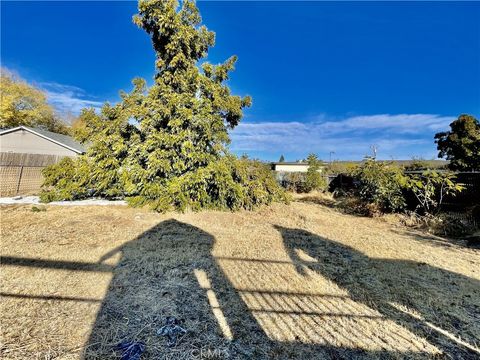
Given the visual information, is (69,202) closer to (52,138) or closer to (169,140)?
(169,140)

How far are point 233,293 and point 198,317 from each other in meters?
0.60

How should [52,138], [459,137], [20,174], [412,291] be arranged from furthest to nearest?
[459,137], [52,138], [20,174], [412,291]

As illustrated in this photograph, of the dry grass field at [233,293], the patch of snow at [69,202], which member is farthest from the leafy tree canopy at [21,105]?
the dry grass field at [233,293]

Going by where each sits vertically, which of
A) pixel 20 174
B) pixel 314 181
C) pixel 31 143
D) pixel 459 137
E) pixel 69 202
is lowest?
pixel 69 202

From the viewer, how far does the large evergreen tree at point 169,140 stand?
26.0 feet

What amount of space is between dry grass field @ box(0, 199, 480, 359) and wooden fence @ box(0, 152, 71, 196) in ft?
18.6

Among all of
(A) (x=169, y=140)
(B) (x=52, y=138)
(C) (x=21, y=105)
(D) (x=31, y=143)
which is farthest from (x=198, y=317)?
(C) (x=21, y=105)

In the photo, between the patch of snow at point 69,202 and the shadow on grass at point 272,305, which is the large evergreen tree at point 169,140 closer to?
the patch of snow at point 69,202

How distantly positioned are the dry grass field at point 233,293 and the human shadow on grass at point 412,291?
2cm

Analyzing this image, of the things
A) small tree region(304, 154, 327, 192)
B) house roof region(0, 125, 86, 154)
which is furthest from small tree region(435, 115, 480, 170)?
house roof region(0, 125, 86, 154)

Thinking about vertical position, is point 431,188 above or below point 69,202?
above

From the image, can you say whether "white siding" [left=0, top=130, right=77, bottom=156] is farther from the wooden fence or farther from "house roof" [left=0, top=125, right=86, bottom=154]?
the wooden fence

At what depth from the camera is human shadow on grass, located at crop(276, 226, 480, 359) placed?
2.38 meters

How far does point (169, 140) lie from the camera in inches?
314
